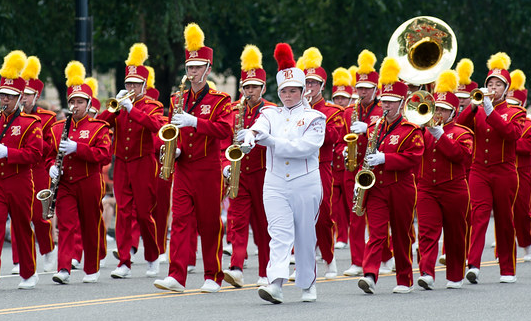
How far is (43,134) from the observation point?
13.9 meters

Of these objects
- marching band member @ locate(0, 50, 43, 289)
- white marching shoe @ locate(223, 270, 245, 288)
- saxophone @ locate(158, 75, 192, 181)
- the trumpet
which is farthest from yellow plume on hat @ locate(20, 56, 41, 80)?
the trumpet

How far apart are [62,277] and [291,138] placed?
338cm

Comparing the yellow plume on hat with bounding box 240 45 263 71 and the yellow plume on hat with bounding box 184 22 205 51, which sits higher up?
the yellow plume on hat with bounding box 184 22 205 51

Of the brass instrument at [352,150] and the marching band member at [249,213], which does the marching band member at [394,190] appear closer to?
the brass instrument at [352,150]

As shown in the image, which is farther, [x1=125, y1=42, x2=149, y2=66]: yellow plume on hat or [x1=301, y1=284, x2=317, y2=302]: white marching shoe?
[x1=125, y1=42, x2=149, y2=66]: yellow plume on hat

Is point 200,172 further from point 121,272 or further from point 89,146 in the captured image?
point 121,272

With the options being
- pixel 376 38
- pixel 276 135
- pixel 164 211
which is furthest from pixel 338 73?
pixel 376 38

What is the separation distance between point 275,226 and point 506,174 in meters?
3.72

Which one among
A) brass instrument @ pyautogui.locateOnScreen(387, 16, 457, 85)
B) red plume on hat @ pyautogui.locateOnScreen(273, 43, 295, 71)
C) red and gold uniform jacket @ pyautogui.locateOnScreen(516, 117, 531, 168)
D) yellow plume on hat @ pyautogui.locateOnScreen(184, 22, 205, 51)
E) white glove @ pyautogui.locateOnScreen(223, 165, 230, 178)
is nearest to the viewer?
red plume on hat @ pyautogui.locateOnScreen(273, 43, 295, 71)

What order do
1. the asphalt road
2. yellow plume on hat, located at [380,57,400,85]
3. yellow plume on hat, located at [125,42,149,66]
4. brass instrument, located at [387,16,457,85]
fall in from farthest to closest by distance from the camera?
yellow plume on hat, located at [125,42,149,66] < brass instrument, located at [387,16,457,85] < yellow plume on hat, located at [380,57,400,85] < the asphalt road

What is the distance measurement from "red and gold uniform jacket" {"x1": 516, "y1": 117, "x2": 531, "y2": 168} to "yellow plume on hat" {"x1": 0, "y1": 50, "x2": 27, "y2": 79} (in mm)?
6107

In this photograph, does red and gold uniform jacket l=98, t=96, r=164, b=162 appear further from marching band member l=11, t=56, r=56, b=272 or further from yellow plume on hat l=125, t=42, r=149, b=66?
marching band member l=11, t=56, r=56, b=272

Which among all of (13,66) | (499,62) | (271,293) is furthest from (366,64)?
(271,293)

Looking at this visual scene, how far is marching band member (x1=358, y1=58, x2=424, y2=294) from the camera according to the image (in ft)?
40.0
